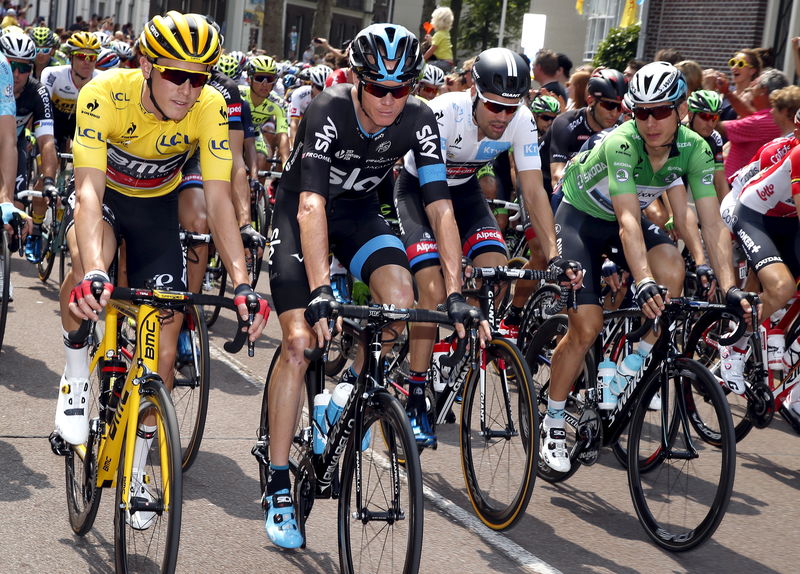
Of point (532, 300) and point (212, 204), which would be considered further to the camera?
point (532, 300)

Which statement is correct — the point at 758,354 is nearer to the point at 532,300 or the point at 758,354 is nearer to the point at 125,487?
the point at 532,300

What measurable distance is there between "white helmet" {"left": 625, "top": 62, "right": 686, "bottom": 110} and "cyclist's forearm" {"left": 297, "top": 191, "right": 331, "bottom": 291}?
197cm

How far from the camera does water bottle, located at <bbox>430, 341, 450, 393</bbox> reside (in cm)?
593

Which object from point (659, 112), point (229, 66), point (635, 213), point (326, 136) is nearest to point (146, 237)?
point (326, 136)

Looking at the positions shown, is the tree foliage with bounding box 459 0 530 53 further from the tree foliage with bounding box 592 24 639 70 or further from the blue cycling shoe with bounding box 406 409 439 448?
the blue cycling shoe with bounding box 406 409 439 448

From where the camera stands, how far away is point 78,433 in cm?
466

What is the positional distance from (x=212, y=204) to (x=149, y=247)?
27.2 inches

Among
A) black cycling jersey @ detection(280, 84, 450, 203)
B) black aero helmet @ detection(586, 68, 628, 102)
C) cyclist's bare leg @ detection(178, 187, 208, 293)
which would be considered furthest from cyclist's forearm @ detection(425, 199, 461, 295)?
black aero helmet @ detection(586, 68, 628, 102)

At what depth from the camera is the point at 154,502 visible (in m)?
3.74

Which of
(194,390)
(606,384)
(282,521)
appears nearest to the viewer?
(282,521)

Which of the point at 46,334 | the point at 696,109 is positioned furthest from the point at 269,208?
the point at 696,109

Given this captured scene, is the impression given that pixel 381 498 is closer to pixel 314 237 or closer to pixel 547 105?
pixel 314 237

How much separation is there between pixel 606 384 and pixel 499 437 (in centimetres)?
79

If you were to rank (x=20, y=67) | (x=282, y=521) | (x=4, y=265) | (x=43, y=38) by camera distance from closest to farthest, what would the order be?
(x=282, y=521) → (x=4, y=265) → (x=20, y=67) → (x=43, y=38)
